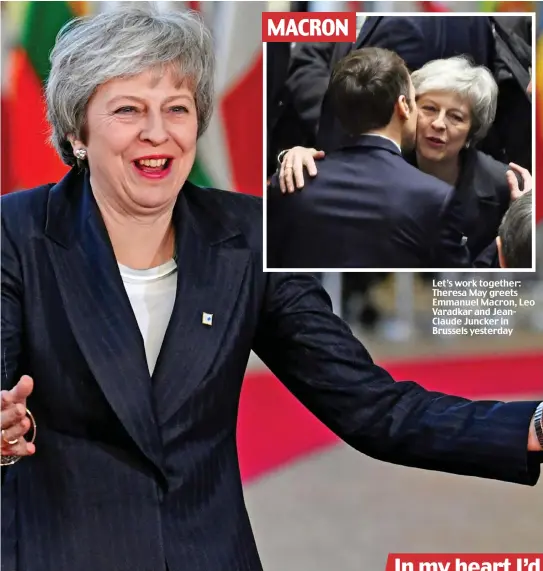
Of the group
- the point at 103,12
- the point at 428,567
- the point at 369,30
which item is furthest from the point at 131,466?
the point at 369,30

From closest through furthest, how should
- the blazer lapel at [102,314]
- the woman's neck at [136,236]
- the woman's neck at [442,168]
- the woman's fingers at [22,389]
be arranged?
the woman's fingers at [22,389] < the blazer lapel at [102,314] < the woman's neck at [136,236] < the woman's neck at [442,168]

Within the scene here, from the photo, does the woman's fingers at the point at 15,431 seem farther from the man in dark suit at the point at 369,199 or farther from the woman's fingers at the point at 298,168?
the woman's fingers at the point at 298,168

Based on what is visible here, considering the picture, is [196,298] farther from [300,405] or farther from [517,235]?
[517,235]

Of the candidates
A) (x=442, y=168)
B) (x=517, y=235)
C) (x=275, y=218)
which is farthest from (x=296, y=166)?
(x=517, y=235)

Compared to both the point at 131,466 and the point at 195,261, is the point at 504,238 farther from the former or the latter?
the point at 131,466

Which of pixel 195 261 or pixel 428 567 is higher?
pixel 195 261

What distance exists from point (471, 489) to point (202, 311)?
0.82 m

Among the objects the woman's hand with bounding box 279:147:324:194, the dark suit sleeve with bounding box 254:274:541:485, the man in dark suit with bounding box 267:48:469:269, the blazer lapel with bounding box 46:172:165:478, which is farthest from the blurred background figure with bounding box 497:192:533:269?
the blazer lapel with bounding box 46:172:165:478

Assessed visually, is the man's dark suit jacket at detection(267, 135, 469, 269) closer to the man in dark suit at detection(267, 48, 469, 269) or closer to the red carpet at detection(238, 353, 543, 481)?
the man in dark suit at detection(267, 48, 469, 269)

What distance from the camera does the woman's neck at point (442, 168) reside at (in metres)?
1.96

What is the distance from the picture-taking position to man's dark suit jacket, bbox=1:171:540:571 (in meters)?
1.74

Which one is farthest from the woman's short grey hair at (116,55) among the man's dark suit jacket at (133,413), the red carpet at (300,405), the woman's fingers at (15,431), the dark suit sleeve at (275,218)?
the red carpet at (300,405)

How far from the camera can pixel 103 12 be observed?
6.13 ft

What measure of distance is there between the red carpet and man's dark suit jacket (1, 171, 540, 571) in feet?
0.37
